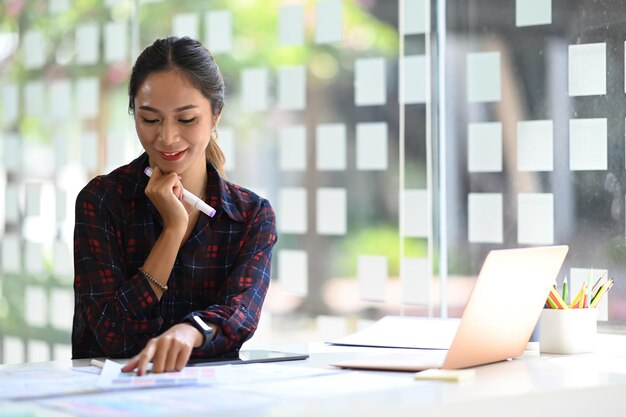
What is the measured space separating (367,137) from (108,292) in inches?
57.2

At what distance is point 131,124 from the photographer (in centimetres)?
411

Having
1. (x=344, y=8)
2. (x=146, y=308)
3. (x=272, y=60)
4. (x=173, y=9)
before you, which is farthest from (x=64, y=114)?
(x=146, y=308)

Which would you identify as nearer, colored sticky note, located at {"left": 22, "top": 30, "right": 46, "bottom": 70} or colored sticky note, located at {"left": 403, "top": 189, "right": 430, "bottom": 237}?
colored sticky note, located at {"left": 403, "top": 189, "right": 430, "bottom": 237}

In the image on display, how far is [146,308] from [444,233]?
1.26 meters

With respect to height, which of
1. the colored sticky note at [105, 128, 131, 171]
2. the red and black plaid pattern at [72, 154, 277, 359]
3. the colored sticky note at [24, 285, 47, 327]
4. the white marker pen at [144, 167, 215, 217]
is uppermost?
the colored sticky note at [105, 128, 131, 171]

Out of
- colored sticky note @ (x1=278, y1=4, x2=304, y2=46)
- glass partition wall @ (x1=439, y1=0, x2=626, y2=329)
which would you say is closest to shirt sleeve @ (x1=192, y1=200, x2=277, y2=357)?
glass partition wall @ (x1=439, y1=0, x2=626, y2=329)

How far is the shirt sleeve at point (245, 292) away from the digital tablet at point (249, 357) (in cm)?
2

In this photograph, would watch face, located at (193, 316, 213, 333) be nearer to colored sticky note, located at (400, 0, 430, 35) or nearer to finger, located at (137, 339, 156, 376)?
finger, located at (137, 339, 156, 376)

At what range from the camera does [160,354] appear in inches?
64.4

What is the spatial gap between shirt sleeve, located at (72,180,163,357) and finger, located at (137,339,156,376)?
302 mm

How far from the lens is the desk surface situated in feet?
4.10

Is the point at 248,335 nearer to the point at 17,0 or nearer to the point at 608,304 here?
the point at 608,304

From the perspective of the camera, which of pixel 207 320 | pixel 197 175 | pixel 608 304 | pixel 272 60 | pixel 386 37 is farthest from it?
pixel 272 60

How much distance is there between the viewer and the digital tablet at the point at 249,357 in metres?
1.79
